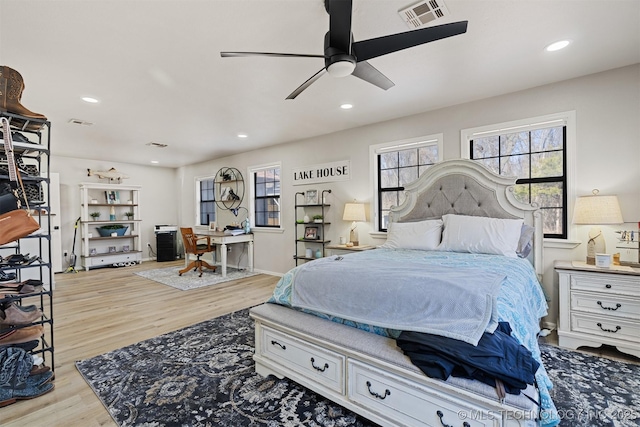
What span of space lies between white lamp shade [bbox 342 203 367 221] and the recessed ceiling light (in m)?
2.57

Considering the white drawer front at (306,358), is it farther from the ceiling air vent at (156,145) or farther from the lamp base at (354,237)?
the ceiling air vent at (156,145)

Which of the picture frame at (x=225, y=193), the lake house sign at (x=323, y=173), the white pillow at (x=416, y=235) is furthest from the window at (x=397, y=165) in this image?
the picture frame at (x=225, y=193)

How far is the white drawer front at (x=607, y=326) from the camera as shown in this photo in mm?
2377

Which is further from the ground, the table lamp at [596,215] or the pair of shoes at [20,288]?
the table lamp at [596,215]

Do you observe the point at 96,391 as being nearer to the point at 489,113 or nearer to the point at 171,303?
the point at 171,303

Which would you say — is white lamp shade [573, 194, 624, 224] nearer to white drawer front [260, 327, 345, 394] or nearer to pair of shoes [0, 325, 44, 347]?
white drawer front [260, 327, 345, 394]

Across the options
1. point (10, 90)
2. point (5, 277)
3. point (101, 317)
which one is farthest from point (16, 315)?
point (101, 317)

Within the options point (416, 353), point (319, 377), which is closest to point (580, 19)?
point (416, 353)

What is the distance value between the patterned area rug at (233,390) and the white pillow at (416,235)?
4.38ft

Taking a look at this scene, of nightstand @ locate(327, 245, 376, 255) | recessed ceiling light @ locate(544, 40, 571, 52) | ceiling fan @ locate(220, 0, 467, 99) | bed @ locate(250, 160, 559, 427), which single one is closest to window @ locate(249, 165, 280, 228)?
nightstand @ locate(327, 245, 376, 255)

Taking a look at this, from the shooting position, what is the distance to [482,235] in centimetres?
292

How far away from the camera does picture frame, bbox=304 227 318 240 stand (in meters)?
5.04

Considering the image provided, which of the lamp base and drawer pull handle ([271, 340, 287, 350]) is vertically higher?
the lamp base

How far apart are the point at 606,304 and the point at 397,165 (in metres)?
2.63
